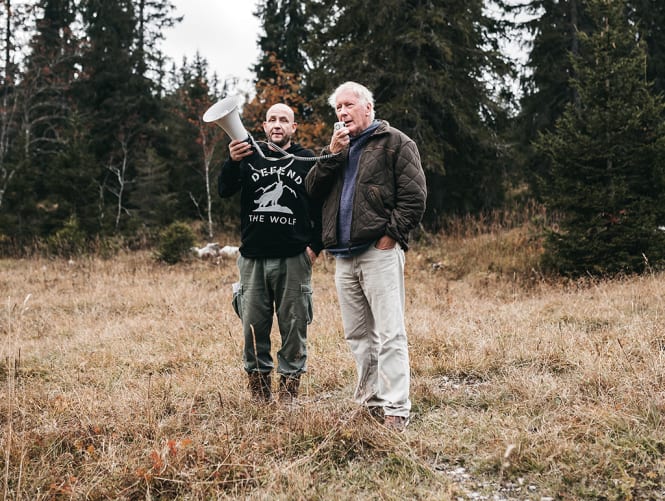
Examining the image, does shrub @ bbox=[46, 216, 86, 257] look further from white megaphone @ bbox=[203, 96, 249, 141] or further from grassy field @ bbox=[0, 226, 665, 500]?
white megaphone @ bbox=[203, 96, 249, 141]

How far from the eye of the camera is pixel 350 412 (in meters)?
3.46

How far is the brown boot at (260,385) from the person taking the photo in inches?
153

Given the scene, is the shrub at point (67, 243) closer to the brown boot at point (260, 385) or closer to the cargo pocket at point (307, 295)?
the brown boot at point (260, 385)

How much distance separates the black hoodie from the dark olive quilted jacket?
15.9 inches

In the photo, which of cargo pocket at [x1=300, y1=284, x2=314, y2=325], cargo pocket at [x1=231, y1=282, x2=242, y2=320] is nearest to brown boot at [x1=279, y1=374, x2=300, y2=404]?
cargo pocket at [x1=300, y1=284, x2=314, y2=325]

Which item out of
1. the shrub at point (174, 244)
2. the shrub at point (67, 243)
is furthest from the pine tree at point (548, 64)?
the shrub at point (67, 243)

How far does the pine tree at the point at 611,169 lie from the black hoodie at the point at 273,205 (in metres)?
6.23

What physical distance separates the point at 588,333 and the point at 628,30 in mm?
6403

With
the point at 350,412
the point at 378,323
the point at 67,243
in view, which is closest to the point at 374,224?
the point at 378,323

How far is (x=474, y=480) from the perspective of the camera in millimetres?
2693

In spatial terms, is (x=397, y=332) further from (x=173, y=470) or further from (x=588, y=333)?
(x=588, y=333)

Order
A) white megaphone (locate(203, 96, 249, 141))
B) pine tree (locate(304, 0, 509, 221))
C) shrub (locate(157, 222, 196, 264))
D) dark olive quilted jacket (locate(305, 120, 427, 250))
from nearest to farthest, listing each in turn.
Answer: dark olive quilted jacket (locate(305, 120, 427, 250)) < white megaphone (locate(203, 96, 249, 141)) < shrub (locate(157, 222, 196, 264)) < pine tree (locate(304, 0, 509, 221))

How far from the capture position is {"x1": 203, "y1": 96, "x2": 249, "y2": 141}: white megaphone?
3.59 metres

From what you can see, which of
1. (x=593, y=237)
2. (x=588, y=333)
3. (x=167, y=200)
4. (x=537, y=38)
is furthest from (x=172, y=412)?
(x=537, y=38)
